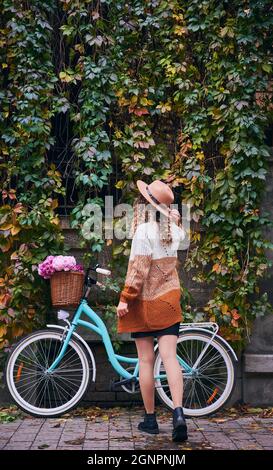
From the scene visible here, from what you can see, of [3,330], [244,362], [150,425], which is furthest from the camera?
[244,362]

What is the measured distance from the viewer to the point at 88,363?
7422 millimetres

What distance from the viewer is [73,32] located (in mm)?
8180

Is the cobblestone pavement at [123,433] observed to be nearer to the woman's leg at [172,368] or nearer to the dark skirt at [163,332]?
the woman's leg at [172,368]

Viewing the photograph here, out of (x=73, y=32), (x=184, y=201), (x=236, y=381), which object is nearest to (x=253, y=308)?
(x=236, y=381)

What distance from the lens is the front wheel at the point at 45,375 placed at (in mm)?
7367

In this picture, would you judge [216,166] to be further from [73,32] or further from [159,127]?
[73,32]

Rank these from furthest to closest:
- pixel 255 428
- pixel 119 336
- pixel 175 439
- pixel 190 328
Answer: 1. pixel 119 336
2. pixel 190 328
3. pixel 255 428
4. pixel 175 439

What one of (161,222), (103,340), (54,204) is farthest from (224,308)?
(54,204)

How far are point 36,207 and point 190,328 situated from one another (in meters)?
1.92

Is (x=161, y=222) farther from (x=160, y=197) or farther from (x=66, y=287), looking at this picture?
(x=66, y=287)

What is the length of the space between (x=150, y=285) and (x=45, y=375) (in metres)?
1.50

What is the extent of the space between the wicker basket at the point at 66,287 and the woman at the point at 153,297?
891 mm

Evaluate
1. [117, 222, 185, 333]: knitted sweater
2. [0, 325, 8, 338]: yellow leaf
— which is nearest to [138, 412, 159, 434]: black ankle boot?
[117, 222, 185, 333]: knitted sweater

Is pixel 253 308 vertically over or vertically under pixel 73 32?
under
